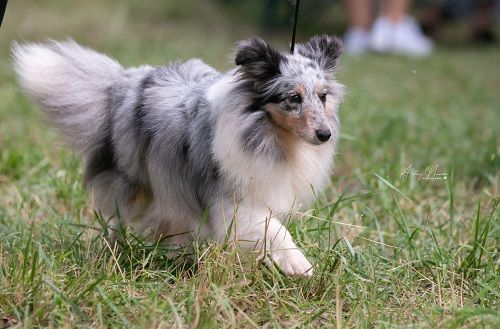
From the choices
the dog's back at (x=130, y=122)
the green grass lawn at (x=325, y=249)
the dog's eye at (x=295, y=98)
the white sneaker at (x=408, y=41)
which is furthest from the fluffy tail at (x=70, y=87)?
the white sneaker at (x=408, y=41)

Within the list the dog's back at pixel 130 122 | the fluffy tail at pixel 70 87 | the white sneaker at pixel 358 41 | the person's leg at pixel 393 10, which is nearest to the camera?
the dog's back at pixel 130 122

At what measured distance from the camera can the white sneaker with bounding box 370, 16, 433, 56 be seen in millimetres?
8188

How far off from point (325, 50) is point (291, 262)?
0.80 metres

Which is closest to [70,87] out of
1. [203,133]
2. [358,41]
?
[203,133]

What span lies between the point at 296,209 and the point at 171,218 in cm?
50

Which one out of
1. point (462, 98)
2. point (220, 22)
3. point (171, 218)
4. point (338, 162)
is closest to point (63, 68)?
point (171, 218)

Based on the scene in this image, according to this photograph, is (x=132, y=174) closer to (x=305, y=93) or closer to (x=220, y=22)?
(x=305, y=93)

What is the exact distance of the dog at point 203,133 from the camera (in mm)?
2648

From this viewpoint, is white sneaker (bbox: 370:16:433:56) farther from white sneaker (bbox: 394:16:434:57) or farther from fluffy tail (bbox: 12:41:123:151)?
fluffy tail (bbox: 12:41:123:151)

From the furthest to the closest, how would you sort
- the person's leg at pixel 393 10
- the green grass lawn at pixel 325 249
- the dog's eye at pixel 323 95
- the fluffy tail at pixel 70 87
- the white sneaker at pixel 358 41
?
the white sneaker at pixel 358 41 < the person's leg at pixel 393 10 < the fluffy tail at pixel 70 87 < the dog's eye at pixel 323 95 < the green grass lawn at pixel 325 249

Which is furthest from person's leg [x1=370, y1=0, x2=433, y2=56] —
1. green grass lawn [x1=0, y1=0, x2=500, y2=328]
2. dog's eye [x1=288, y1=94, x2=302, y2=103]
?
dog's eye [x1=288, y1=94, x2=302, y2=103]

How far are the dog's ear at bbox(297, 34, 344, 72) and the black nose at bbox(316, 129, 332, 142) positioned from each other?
325 mm

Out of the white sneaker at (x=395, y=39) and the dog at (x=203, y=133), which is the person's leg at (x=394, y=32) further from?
the dog at (x=203, y=133)

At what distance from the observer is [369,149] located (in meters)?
4.36
